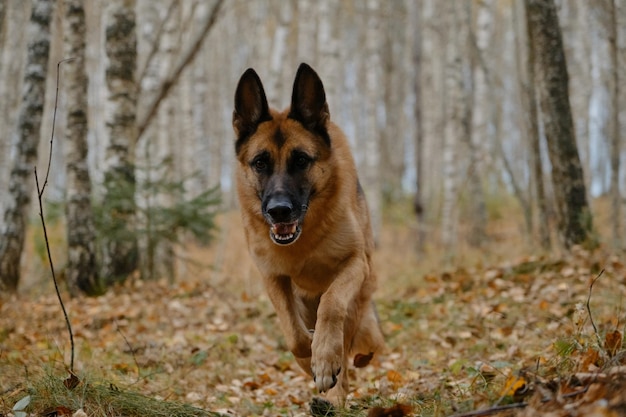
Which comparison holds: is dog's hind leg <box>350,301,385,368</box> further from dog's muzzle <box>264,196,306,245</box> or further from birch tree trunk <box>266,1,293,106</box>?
birch tree trunk <box>266,1,293,106</box>

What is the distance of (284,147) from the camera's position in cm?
465

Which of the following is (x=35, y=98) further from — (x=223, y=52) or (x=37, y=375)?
(x=223, y=52)

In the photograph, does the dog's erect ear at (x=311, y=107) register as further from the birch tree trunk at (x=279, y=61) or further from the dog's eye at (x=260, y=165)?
the birch tree trunk at (x=279, y=61)

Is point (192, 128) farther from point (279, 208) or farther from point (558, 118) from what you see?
point (279, 208)

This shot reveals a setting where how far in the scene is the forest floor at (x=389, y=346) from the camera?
10.2 feet

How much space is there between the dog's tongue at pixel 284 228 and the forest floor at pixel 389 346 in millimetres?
1211

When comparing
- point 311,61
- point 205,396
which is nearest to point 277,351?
point 205,396

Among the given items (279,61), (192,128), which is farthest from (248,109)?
(192,128)

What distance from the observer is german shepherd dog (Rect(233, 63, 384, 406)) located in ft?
14.7

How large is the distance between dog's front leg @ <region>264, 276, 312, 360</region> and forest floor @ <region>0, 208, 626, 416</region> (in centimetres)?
42

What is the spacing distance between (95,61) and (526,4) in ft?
85.2

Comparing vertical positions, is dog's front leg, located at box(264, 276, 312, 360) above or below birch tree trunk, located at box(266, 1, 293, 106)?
below

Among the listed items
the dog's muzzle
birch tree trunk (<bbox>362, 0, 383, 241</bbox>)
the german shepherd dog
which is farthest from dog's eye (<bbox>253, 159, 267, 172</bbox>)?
birch tree trunk (<bbox>362, 0, 383, 241</bbox>)

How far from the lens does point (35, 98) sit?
8406mm
